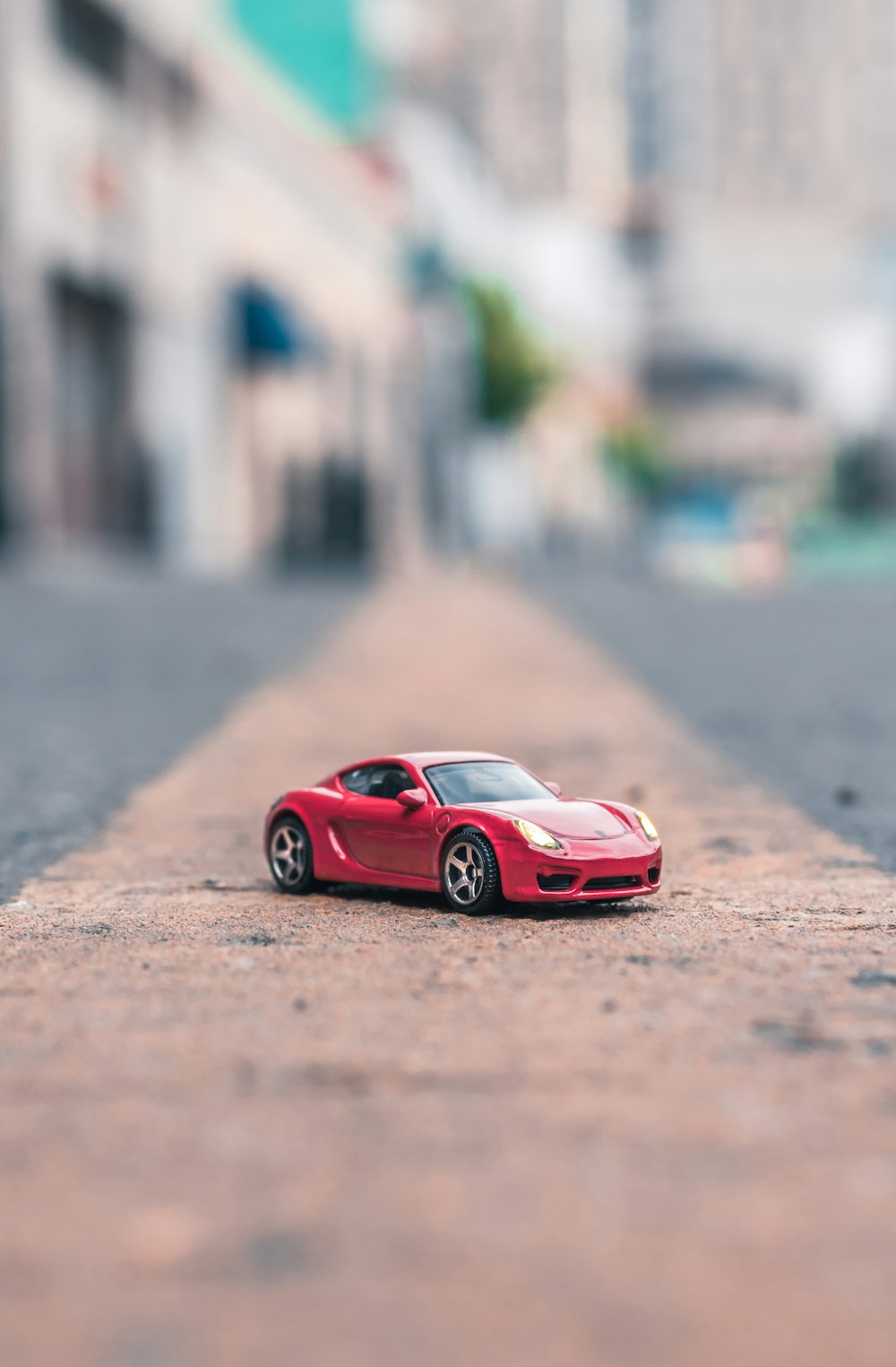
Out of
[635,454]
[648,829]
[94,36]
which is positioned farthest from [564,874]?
[635,454]

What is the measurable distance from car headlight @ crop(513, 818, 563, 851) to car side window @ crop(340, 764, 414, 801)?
35.6 inches

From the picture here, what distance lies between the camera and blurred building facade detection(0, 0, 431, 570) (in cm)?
3244

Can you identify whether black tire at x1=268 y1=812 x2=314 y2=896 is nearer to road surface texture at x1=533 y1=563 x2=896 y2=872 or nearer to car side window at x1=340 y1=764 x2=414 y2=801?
car side window at x1=340 y1=764 x2=414 y2=801

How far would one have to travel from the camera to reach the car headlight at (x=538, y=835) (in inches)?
303

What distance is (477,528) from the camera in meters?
93.2

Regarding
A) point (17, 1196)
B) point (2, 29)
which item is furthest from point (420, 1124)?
point (2, 29)

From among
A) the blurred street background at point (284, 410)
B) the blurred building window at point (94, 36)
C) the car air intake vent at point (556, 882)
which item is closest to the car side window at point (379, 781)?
the car air intake vent at point (556, 882)

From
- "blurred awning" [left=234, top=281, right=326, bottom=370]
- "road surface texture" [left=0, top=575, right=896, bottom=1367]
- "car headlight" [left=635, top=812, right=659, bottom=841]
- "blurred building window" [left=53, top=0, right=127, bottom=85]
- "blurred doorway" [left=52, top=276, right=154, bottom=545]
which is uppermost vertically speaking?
"blurred building window" [left=53, top=0, right=127, bottom=85]

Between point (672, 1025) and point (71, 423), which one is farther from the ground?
point (71, 423)

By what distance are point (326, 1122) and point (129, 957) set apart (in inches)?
92.9

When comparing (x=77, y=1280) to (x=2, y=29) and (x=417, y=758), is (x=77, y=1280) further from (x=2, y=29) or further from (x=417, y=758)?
(x=2, y=29)

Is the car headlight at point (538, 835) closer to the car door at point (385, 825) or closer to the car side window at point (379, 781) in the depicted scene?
the car door at point (385, 825)

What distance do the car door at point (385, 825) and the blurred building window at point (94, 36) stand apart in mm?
29549

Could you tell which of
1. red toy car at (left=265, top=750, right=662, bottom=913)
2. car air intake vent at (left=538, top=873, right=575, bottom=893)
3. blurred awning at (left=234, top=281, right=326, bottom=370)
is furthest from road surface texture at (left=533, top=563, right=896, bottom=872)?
blurred awning at (left=234, top=281, right=326, bottom=370)
